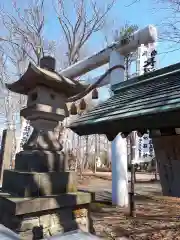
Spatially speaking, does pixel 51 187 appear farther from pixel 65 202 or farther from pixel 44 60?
pixel 44 60

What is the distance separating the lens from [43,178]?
13.5 ft

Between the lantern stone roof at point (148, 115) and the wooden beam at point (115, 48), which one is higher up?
the wooden beam at point (115, 48)

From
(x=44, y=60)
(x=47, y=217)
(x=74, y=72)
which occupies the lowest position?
(x=47, y=217)

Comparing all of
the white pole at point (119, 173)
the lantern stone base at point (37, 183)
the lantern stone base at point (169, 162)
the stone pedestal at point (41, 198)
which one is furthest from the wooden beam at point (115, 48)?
the lantern stone base at point (37, 183)

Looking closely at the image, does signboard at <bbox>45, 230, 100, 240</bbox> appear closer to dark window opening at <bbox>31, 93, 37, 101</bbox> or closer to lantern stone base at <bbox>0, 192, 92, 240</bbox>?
lantern stone base at <bbox>0, 192, 92, 240</bbox>

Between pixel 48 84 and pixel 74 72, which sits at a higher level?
pixel 74 72

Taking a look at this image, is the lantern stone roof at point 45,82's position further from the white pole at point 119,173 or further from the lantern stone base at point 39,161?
the white pole at point 119,173

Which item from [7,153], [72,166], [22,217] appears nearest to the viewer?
[22,217]

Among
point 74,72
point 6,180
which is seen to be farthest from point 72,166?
point 6,180

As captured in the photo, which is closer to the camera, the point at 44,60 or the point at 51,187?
the point at 51,187

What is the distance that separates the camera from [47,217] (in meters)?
3.98

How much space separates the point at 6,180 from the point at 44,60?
2.81 meters

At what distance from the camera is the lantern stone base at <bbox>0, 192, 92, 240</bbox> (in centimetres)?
363

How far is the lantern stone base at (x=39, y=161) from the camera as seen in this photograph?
14.2 ft
